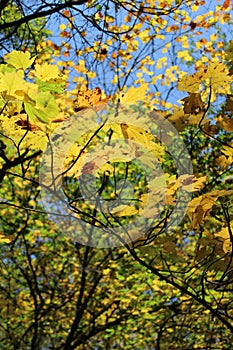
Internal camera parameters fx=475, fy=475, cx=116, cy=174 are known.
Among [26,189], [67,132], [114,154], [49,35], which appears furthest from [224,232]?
[26,189]

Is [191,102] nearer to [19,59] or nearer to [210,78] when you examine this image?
[210,78]

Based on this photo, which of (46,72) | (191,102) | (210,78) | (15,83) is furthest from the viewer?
(191,102)

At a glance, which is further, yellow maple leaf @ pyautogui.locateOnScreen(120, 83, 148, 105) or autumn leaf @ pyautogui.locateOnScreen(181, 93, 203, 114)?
autumn leaf @ pyautogui.locateOnScreen(181, 93, 203, 114)

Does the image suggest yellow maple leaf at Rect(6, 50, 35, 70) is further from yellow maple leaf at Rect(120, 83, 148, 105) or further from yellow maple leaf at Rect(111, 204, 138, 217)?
yellow maple leaf at Rect(111, 204, 138, 217)

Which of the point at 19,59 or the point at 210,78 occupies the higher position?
the point at 210,78

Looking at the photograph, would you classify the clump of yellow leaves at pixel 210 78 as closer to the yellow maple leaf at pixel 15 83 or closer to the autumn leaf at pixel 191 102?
the autumn leaf at pixel 191 102

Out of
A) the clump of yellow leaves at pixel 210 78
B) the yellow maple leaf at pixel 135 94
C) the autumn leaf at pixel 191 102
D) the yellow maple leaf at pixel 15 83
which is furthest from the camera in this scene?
the autumn leaf at pixel 191 102

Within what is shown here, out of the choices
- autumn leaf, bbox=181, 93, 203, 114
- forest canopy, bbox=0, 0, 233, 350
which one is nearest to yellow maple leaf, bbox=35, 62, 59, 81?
forest canopy, bbox=0, 0, 233, 350

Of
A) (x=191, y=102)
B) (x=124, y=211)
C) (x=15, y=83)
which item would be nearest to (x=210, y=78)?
(x=191, y=102)

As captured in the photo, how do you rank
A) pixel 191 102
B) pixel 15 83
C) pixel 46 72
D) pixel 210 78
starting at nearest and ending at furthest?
pixel 15 83
pixel 46 72
pixel 210 78
pixel 191 102

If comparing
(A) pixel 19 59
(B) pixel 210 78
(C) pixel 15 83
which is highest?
(B) pixel 210 78

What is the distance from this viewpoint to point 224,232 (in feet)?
5.02

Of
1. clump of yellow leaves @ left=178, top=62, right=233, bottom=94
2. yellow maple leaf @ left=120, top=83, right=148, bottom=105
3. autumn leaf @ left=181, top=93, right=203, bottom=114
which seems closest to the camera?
yellow maple leaf @ left=120, top=83, right=148, bottom=105

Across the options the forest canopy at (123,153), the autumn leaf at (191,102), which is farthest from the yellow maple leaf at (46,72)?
the autumn leaf at (191,102)
